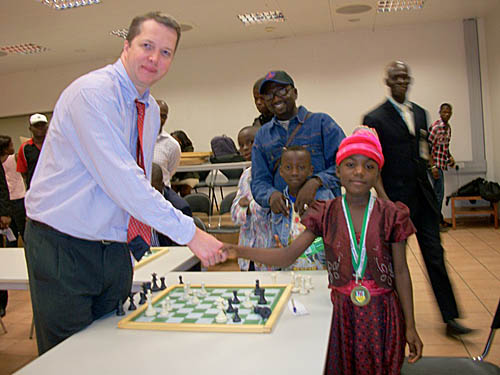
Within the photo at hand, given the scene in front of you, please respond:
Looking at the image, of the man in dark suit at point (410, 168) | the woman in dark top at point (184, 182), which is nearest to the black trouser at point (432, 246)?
the man in dark suit at point (410, 168)

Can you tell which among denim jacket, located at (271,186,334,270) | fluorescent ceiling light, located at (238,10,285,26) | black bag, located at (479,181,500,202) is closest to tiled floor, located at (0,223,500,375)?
black bag, located at (479,181,500,202)

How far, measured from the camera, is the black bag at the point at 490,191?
8117 millimetres

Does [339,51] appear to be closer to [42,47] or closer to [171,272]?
[42,47]

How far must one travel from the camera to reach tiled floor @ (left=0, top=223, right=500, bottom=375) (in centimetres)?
348

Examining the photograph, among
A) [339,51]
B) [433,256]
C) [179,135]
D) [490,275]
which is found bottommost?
[490,275]

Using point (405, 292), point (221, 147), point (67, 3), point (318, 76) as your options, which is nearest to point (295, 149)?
point (405, 292)

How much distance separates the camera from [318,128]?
2.78 metres

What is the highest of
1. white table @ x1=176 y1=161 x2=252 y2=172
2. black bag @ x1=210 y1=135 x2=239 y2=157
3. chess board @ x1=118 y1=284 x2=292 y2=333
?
black bag @ x1=210 y1=135 x2=239 y2=157

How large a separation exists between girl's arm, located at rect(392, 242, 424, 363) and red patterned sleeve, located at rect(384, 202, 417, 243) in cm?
4

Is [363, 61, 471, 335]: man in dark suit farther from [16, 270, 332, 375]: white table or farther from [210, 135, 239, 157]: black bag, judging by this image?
[210, 135, 239, 157]: black bag

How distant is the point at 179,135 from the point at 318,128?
7582 millimetres

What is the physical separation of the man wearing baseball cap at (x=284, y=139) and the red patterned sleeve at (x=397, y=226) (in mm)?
661

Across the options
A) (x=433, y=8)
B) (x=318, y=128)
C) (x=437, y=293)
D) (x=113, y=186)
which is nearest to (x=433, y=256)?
(x=437, y=293)

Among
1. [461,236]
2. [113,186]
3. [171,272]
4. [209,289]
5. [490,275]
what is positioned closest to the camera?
[113,186]
